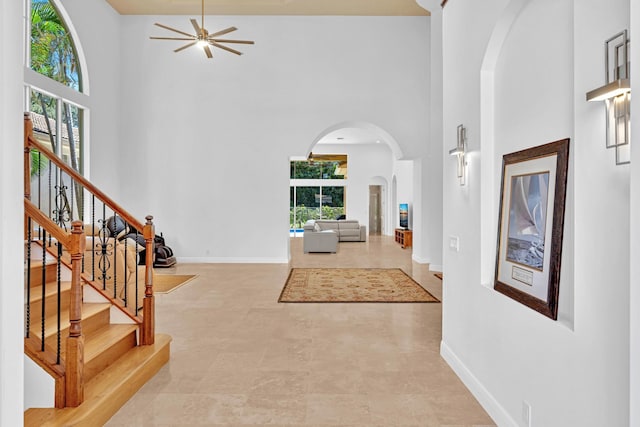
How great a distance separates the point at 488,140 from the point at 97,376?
307 cm

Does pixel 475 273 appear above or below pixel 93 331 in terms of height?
above

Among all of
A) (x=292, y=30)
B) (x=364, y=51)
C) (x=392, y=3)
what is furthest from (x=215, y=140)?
(x=392, y=3)

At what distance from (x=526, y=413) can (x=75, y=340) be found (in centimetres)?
255

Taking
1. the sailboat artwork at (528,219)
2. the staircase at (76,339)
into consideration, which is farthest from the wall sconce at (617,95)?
the staircase at (76,339)

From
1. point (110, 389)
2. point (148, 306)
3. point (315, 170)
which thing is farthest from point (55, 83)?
point (315, 170)

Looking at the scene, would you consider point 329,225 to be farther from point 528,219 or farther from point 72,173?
point 528,219

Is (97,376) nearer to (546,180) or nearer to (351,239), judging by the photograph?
(546,180)

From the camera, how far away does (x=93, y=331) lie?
3.13 metres

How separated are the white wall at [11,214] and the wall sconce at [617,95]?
1919 mm

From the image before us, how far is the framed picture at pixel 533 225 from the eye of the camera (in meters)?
1.90

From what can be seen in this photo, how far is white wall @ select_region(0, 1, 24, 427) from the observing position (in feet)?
3.89

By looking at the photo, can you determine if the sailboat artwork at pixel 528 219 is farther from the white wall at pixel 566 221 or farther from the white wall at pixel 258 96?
the white wall at pixel 258 96

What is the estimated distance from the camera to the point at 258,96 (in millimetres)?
8977

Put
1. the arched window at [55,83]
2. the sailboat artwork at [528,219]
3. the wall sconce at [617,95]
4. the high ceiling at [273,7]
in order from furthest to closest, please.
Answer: the high ceiling at [273,7] < the arched window at [55,83] < the sailboat artwork at [528,219] < the wall sconce at [617,95]
